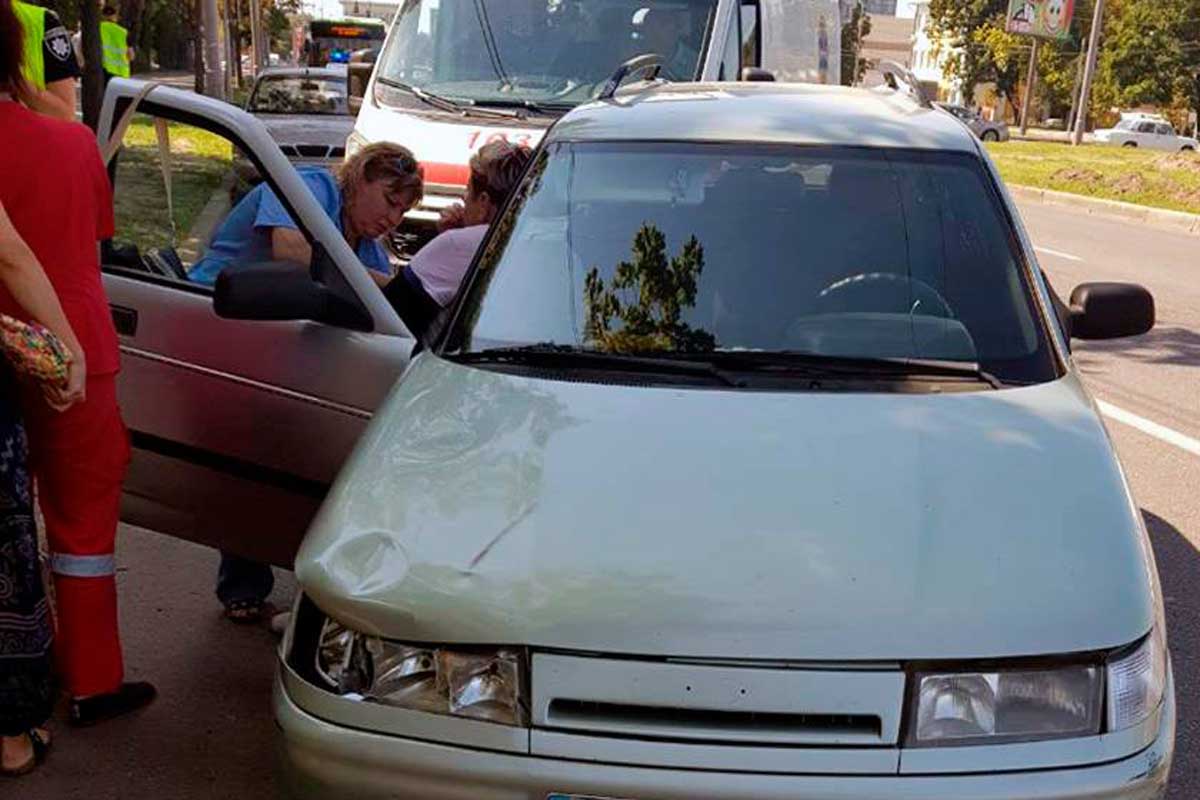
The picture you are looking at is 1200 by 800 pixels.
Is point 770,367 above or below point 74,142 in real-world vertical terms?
below

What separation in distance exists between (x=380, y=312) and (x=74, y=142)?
0.90m

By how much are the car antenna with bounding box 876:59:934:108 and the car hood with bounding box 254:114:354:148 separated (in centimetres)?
789

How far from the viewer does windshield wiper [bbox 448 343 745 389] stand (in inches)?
126

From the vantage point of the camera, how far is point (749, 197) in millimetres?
3709

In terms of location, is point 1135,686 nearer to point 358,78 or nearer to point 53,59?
point 53,59

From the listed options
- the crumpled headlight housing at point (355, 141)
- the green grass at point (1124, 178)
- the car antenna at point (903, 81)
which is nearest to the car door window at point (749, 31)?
the car antenna at point (903, 81)

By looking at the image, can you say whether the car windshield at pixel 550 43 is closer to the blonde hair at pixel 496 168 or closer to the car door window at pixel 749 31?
the car door window at pixel 749 31

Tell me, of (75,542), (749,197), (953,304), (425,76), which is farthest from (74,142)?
(425,76)

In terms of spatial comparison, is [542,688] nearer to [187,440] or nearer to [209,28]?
[187,440]

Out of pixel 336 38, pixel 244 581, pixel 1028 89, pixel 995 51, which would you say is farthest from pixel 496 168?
pixel 995 51

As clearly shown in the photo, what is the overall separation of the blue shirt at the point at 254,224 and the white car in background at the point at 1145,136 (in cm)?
5610

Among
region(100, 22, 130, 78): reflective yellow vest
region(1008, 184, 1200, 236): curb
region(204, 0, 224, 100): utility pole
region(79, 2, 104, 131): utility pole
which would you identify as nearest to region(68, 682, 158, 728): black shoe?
region(100, 22, 130, 78): reflective yellow vest

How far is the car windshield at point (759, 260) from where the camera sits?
3.37 meters

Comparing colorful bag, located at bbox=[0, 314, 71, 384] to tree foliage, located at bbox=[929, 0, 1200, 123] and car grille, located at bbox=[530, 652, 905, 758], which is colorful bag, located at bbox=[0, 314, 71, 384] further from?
tree foliage, located at bbox=[929, 0, 1200, 123]
